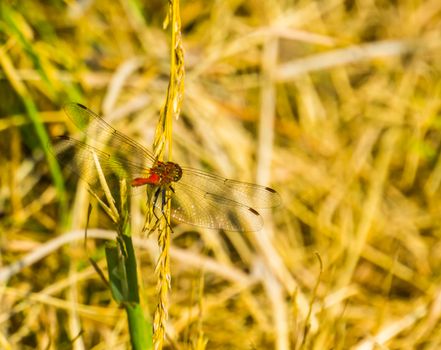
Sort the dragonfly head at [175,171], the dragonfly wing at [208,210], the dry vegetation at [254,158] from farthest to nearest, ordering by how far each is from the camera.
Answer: the dry vegetation at [254,158]
the dragonfly wing at [208,210]
the dragonfly head at [175,171]

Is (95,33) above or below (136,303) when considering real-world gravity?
above

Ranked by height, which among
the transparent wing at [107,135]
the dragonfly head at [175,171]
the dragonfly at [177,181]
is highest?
the transparent wing at [107,135]

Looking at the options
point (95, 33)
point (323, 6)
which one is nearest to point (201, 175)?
point (95, 33)

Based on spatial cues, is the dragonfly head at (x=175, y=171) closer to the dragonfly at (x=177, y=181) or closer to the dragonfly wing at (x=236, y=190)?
the dragonfly at (x=177, y=181)

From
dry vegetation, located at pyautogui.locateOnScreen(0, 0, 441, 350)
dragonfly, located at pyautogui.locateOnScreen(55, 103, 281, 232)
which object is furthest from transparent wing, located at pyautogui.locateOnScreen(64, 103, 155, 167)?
dry vegetation, located at pyautogui.locateOnScreen(0, 0, 441, 350)

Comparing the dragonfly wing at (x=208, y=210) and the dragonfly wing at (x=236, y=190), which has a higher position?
the dragonfly wing at (x=236, y=190)

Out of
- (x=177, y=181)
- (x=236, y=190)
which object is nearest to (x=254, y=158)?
(x=236, y=190)

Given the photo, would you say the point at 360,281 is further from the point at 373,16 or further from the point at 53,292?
the point at 373,16

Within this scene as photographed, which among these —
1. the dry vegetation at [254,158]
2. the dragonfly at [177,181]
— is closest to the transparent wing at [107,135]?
the dragonfly at [177,181]

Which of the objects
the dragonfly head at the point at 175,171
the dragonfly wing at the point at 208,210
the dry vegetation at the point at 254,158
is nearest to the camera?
the dragonfly head at the point at 175,171
